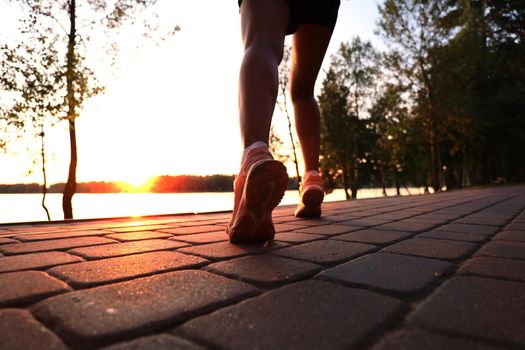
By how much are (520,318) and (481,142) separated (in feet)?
95.1

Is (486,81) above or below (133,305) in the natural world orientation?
above

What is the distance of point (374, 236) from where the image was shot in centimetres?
180

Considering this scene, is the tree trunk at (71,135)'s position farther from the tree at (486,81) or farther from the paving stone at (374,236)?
the tree at (486,81)

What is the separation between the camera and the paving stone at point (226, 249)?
1350 mm

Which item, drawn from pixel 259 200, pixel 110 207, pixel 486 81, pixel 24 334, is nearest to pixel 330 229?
→ pixel 259 200

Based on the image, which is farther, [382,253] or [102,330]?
[382,253]

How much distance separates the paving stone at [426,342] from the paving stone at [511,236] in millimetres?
1349

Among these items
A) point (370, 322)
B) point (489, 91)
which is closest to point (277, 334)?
point (370, 322)

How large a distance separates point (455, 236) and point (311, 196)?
3.13 feet

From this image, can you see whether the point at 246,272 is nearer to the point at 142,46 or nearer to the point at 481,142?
the point at 142,46

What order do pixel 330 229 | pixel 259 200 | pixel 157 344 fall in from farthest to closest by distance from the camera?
pixel 330 229, pixel 259 200, pixel 157 344

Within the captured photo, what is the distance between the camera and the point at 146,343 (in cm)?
64

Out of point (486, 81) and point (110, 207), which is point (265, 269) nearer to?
point (486, 81)

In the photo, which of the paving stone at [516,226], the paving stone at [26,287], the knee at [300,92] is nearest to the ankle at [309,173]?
the knee at [300,92]
